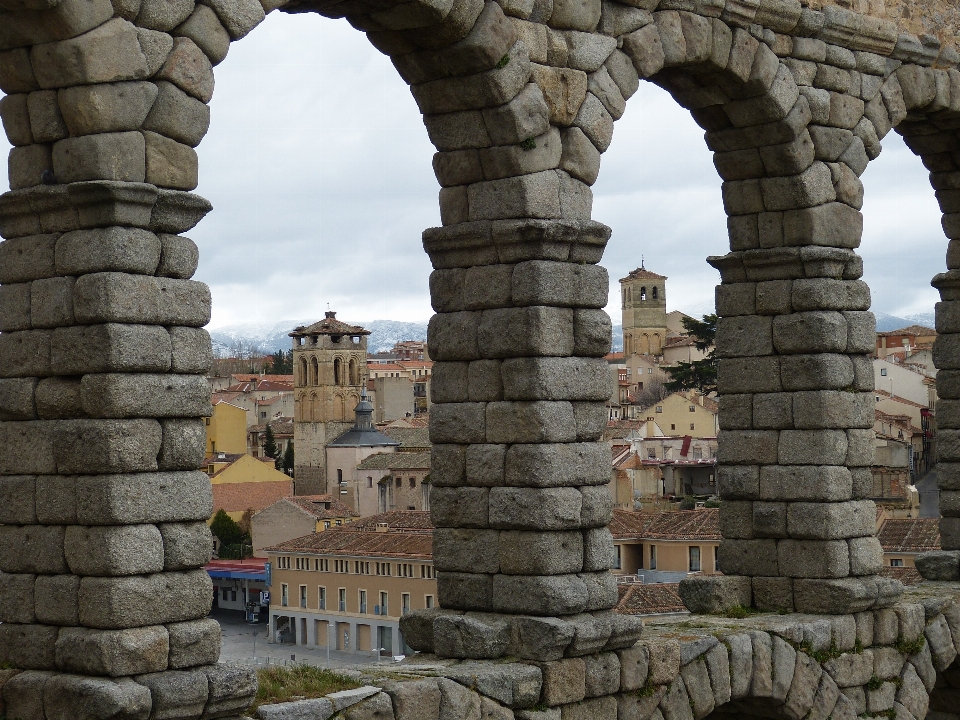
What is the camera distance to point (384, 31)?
10.6m

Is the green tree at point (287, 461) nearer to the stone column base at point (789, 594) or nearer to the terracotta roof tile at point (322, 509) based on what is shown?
the terracotta roof tile at point (322, 509)

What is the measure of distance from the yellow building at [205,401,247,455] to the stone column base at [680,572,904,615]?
160 feet

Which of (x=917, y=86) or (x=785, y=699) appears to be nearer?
(x=785, y=699)

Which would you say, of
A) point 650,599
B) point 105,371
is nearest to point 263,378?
point 650,599

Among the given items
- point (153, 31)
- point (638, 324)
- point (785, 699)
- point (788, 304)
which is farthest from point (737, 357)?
point (638, 324)

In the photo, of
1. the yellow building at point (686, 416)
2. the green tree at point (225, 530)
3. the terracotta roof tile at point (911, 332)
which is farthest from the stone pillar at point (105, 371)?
the terracotta roof tile at point (911, 332)

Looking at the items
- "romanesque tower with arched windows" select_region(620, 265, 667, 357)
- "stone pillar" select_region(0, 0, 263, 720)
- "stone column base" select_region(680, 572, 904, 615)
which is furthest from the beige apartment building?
"romanesque tower with arched windows" select_region(620, 265, 667, 357)

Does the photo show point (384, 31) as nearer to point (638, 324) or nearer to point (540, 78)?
point (540, 78)

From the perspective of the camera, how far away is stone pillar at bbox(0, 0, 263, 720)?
27.4 ft

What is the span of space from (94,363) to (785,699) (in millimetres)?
6316

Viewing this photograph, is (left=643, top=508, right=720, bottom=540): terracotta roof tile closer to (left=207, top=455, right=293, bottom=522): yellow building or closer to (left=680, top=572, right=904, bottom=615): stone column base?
(left=680, top=572, right=904, bottom=615): stone column base

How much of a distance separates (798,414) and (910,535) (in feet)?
36.2

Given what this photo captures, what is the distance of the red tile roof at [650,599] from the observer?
1939 centimetres

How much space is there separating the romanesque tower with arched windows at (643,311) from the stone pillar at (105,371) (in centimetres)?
8383
